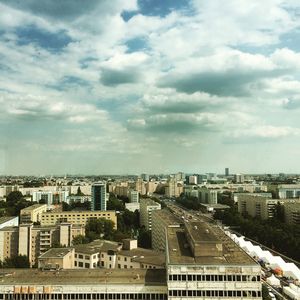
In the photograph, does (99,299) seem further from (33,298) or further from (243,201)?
(243,201)

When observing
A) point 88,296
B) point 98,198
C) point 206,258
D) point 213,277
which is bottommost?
point 88,296

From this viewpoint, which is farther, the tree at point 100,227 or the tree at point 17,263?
the tree at point 100,227

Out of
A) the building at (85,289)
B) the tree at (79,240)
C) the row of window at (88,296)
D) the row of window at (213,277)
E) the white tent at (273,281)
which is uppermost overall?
the row of window at (213,277)

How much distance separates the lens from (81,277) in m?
21.0

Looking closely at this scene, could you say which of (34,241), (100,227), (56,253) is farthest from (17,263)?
(100,227)

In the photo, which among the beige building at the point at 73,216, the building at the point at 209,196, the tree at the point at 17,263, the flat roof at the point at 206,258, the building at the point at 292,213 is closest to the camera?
the flat roof at the point at 206,258

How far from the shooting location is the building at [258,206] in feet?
208

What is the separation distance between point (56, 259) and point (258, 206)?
48415mm

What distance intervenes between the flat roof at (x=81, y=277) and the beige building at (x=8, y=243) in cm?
1695

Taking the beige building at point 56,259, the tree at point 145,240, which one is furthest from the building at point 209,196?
the beige building at point 56,259

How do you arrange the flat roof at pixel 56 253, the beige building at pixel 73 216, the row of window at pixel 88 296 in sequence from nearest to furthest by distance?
the row of window at pixel 88 296
the flat roof at pixel 56 253
the beige building at pixel 73 216

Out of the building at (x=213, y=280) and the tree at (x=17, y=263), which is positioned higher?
the building at (x=213, y=280)

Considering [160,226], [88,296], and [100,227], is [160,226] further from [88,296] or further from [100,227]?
[88,296]

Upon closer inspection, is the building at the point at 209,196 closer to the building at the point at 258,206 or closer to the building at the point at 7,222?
the building at the point at 258,206
